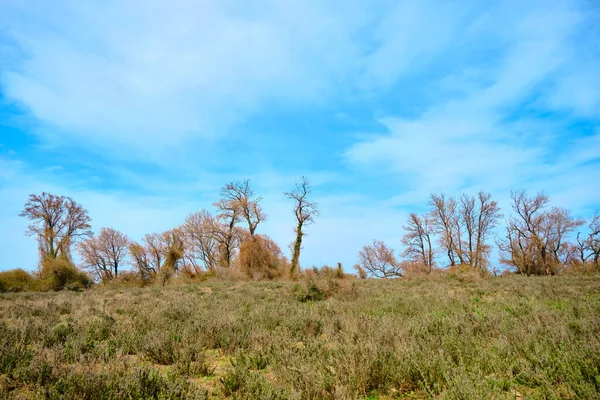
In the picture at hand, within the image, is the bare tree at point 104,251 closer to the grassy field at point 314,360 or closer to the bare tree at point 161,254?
the bare tree at point 161,254

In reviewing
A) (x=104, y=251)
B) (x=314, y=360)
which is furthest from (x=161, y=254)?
(x=314, y=360)

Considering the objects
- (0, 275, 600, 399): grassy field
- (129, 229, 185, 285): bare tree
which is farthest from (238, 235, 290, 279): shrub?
(0, 275, 600, 399): grassy field

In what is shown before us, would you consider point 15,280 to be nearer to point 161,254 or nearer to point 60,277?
point 60,277

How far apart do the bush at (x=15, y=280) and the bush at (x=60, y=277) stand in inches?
33.2

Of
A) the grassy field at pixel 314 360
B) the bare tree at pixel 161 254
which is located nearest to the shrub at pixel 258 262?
the bare tree at pixel 161 254

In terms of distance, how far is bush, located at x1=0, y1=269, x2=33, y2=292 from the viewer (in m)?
21.8

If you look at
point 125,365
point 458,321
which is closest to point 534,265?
point 458,321

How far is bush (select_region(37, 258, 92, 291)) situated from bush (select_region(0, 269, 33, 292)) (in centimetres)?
84

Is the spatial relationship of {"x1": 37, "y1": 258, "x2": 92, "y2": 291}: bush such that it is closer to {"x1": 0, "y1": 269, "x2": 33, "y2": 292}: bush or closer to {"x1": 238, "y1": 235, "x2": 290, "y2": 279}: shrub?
{"x1": 0, "y1": 269, "x2": 33, "y2": 292}: bush

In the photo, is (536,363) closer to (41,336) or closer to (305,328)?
(305,328)

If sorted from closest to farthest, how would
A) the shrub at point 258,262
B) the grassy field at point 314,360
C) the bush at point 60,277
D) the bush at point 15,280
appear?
the grassy field at point 314,360
the bush at point 15,280
the bush at point 60,277
the shrub at point 258,262

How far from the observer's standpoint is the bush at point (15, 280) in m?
21.8

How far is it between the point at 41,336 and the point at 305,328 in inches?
213

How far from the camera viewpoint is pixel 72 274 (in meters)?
25.5
